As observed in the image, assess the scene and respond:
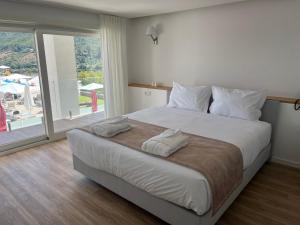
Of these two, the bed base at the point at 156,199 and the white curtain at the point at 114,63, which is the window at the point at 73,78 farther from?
the bed base at the point at 156,199

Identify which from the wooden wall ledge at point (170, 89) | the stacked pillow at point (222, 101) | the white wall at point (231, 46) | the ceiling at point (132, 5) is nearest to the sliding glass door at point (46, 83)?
the ceiling at point (132, 5)

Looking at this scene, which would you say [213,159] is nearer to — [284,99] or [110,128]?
[110,128]

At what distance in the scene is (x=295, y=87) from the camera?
2980mm

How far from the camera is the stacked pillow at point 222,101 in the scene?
9.55 ft

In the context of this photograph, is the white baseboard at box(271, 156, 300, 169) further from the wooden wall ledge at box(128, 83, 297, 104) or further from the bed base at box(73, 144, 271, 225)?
the wooden wall ledge at box(128, 83, 297, 104)

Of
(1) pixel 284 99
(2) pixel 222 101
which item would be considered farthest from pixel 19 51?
(1) pixel 284 99

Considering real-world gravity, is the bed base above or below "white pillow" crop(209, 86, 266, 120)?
below

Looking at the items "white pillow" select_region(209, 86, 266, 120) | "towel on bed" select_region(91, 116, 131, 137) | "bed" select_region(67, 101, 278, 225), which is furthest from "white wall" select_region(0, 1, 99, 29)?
"white pillow" select_region(209, 86, 266, 120)

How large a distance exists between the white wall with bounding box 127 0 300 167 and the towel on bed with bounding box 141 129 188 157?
66.2 inches

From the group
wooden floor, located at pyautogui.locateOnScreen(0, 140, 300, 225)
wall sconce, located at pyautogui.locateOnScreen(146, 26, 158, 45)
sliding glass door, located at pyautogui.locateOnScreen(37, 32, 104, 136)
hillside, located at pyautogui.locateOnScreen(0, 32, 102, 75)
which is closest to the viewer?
wooden floor, located at pyautogui.locateOnScreen(0, 140, 300, 225)

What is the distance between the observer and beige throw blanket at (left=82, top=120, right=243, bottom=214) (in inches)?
68.7

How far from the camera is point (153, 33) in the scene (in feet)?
13.6

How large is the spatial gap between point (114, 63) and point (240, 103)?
8.29 ft

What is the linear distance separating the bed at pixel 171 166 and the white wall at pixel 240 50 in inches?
13.2
